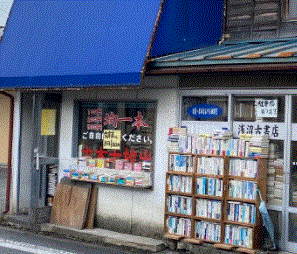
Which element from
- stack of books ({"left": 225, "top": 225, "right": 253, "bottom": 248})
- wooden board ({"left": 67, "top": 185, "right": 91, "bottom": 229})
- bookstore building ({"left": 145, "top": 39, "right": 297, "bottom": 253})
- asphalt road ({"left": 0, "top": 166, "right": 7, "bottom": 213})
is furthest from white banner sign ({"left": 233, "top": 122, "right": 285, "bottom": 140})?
Result: asphalt road ({"left": 0, "top": 166, "right": 7, "bottom": 213})

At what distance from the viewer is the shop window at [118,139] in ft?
35.9

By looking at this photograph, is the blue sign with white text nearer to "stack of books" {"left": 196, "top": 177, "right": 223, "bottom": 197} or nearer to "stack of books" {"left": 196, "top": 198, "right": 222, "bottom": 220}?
"stack of books" {"left": 196, "top": 177, "right": 223, "bottom": 197}

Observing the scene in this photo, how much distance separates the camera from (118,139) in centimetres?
1141

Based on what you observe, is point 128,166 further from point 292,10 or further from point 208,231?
point 292,10

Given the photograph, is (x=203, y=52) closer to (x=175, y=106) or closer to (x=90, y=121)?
(x=175, y=106)

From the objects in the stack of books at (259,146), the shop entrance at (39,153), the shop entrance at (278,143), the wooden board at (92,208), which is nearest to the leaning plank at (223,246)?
the shop entrance at (278,143)

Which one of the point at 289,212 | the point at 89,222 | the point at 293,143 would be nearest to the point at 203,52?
the point at 293,143

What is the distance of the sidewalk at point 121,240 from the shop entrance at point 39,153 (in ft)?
1.23

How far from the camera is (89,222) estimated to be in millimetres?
11336

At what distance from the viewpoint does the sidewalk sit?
32.1 feet

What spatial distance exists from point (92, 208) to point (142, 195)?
1.18 meters

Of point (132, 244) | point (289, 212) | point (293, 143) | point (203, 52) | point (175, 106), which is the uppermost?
point (203, 52)

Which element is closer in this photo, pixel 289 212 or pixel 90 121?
pixel 289 212

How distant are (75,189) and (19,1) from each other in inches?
171
